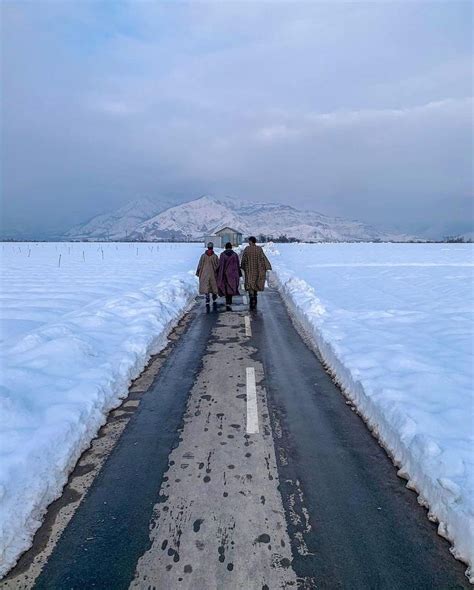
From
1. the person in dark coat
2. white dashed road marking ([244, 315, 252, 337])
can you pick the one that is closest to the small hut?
the person in dark coat

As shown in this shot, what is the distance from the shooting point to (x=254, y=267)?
474 inches

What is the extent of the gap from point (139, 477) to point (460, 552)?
2.56 meters

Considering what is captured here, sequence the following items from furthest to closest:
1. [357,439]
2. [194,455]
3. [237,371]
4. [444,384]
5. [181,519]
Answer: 1. [237,371]
2. [444,384]
3. [357,439]
4. [194,455]
5. [181,519]

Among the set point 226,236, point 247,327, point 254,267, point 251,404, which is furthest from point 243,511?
point 226,236

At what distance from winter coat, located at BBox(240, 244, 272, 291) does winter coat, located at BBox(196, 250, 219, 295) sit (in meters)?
0.86

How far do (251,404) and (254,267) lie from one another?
23.7 ft

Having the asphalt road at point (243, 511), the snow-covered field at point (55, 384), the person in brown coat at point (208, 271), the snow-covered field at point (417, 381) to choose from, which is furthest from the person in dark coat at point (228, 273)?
the asphalt road at point (243, 511)

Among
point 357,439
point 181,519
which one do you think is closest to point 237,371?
point 357,439

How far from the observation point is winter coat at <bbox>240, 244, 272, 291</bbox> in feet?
39.5

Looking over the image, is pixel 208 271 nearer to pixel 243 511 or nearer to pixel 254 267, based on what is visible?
pixel 254 267

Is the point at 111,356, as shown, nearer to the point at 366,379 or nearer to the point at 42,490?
the point at 42,490

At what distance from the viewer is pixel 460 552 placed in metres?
2.74

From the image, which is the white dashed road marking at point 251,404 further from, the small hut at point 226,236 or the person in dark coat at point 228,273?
the small hut at point 226,236

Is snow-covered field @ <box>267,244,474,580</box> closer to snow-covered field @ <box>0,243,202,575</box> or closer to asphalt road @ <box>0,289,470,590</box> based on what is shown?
asphalt road @ <box>0,289,470,590</box>
